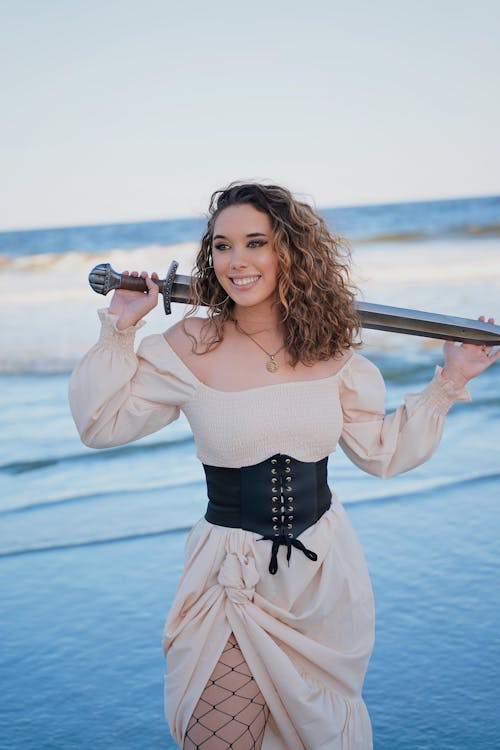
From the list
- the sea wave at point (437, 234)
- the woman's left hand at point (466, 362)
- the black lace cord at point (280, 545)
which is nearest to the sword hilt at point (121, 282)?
the black lace cord at point (280, 545)

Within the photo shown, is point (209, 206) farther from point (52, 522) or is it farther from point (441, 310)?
point (441, 310)

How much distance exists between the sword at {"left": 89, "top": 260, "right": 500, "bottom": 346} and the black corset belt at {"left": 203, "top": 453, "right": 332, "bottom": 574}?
438mm

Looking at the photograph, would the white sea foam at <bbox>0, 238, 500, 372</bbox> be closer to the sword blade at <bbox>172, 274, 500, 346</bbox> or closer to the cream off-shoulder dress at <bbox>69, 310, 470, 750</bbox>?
the sword blade at <bbox>172, 274, 500, 346</bbox>

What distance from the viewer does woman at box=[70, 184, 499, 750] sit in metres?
2.29

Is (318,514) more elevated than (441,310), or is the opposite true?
(318,514)

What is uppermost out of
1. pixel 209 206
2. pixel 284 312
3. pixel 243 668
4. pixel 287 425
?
pixel 209 206

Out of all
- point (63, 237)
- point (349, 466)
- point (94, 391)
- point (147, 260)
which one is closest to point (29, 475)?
point (349, 466)

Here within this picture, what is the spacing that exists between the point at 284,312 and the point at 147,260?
66.9 ft

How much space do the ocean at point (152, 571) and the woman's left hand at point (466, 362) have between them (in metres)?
0.32

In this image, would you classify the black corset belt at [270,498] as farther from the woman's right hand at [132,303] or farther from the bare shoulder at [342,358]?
the woman's right hand at [132,303]

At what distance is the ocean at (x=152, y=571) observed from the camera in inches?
120

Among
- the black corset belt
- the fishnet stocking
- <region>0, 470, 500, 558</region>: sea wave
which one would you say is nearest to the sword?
the black corset belt

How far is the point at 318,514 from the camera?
246 centimetres

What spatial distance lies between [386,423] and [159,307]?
1019 cm
